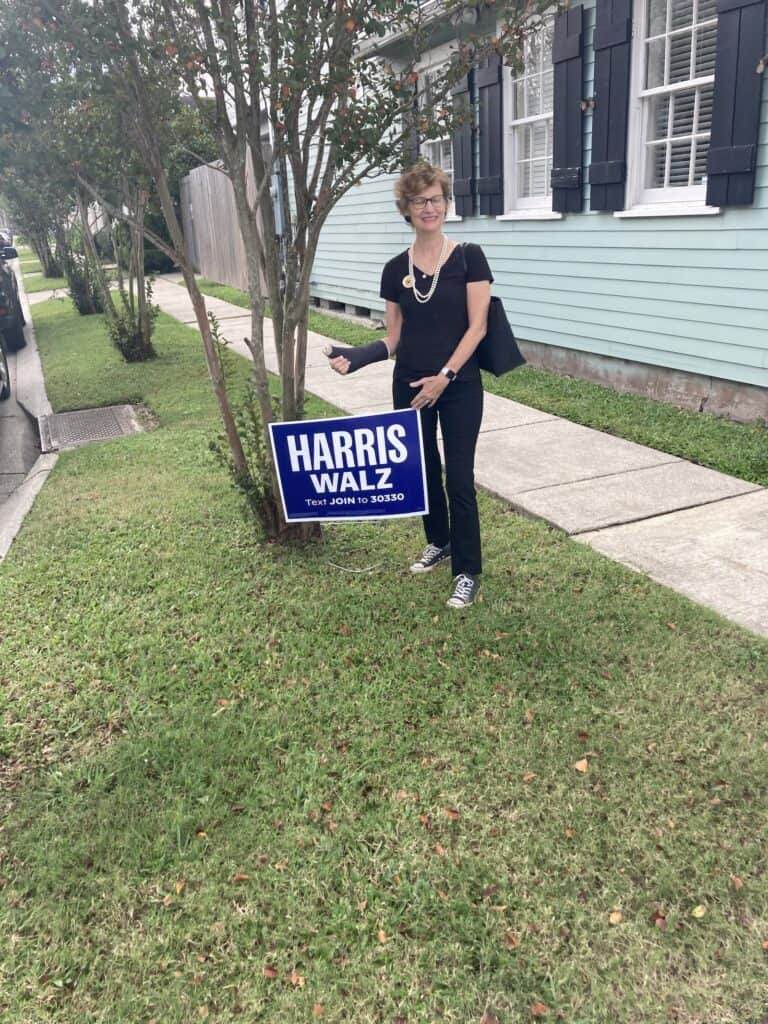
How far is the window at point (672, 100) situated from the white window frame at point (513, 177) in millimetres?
1309

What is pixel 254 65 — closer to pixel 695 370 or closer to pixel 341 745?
pixel 341 745

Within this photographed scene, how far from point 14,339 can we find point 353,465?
11.5m

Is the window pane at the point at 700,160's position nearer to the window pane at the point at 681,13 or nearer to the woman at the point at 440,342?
the window pane at the point at 681,13

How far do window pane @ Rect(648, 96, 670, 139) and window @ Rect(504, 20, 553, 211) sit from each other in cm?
146

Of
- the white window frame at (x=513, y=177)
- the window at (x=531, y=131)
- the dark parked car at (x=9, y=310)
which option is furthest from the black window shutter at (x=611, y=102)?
the dark parked car at (x=9, y=310)

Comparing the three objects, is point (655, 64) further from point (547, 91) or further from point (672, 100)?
point (547, 91)

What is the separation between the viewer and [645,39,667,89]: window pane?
6.43 m

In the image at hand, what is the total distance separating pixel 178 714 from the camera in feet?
10.5

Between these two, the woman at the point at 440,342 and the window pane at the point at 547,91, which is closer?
the woman at the point at 440,342

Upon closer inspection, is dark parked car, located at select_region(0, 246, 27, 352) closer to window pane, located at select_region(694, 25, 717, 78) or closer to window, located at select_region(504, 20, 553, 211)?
window, located at select_region(504, 20, 553, 211)

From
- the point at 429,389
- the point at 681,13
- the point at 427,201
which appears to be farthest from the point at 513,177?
the point at 429,389

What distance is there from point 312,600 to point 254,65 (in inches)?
92.7

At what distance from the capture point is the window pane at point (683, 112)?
6.30 meters

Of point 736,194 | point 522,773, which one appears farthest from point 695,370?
point 522,773
